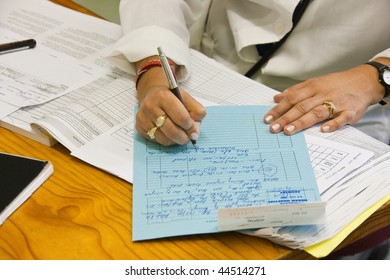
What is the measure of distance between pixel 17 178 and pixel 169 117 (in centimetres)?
22

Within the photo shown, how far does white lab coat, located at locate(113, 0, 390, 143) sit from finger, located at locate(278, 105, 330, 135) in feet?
0.69

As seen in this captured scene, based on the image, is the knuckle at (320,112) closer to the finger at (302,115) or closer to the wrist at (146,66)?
the finger at (302,115)

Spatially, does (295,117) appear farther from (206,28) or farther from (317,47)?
→ (206,28)

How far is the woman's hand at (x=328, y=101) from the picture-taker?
0.73 m

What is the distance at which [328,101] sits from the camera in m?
0.77

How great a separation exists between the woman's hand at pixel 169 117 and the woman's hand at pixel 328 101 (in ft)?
0.41

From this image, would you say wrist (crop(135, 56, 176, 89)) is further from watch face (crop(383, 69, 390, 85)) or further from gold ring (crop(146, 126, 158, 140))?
watch face (crop(383, 69, 390, 85))

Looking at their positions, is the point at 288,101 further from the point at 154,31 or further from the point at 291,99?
the point at 154,31

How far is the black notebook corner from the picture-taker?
595 millimetres

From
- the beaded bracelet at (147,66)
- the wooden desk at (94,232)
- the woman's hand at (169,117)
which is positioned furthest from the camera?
the beaded bracelet at (147,66)

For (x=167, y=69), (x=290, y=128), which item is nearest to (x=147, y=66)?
(x=167, y=69)

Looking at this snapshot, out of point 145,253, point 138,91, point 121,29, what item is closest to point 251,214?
point 145,253

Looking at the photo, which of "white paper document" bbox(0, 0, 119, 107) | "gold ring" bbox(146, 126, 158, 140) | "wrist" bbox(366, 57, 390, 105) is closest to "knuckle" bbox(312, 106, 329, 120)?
"wrist" bbox(366, 57, 390, 105)

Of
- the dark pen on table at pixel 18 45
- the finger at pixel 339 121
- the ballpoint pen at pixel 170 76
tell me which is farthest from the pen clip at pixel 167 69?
the dark pen on table at pixel 18 45
